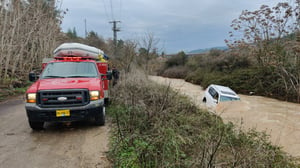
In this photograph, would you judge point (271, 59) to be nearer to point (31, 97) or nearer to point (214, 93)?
point (214, 93)

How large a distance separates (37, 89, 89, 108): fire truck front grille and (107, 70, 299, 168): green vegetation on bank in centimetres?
116

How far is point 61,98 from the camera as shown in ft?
13.3

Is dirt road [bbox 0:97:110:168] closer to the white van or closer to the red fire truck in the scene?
the red fire truck

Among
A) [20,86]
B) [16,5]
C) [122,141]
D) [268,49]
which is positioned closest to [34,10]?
[16,5]

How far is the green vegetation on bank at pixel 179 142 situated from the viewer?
8.91ft

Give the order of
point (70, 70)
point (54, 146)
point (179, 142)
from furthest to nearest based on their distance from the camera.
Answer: point (70, 70)
point (54, 146)
point (179, 142)

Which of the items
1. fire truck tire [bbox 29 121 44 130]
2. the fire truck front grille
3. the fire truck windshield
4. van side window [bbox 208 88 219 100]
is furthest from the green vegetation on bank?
van side window [bbox 208 88 219 100]

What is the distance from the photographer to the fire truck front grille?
4031mm

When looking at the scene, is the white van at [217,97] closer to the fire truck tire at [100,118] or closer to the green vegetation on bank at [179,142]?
the green vegetation on bank at [179,142]

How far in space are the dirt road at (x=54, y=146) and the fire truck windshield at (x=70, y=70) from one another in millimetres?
1462

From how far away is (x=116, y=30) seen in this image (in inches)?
1351

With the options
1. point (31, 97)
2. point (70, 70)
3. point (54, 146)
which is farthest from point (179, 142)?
point (70, 70)

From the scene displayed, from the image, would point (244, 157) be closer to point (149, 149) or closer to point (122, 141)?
point (149, 149)

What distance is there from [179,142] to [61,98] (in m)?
2.89
